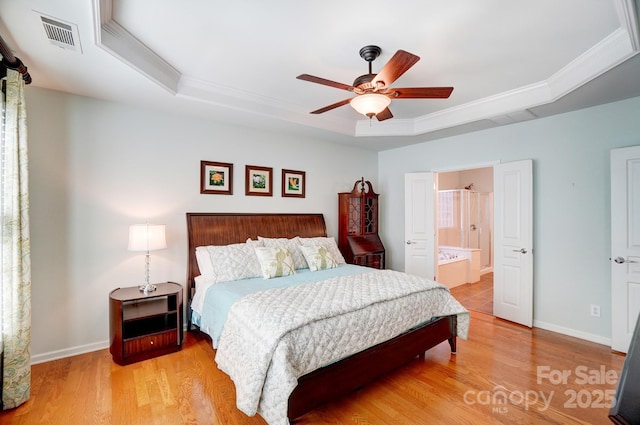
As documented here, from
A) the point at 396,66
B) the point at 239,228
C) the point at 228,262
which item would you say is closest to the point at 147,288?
the point at 228,262

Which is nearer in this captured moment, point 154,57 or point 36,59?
point 36,59

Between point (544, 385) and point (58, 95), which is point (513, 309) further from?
point (58, 95)

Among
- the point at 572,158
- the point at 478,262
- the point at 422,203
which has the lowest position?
the point at 478,262

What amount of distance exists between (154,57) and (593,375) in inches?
185

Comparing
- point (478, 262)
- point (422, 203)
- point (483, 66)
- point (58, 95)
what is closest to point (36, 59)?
point (58, 95)

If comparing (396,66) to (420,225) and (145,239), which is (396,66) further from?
(420,225)

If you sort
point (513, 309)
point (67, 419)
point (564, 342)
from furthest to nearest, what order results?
point (513, 309), point (564, 342), point (67, 419)

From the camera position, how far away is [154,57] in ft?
8.27

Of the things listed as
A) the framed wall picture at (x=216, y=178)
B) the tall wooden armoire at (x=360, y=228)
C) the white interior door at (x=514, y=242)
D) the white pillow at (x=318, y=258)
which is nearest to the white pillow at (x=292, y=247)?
the white pillow at (x=318, y=258)

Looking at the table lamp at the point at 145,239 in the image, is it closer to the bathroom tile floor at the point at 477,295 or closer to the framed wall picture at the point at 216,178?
the framed wall picture at the point at 216,178

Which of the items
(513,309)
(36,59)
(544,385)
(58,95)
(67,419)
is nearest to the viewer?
(67,419)

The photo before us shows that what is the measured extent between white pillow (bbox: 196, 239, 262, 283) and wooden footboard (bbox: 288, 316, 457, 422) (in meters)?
1.47

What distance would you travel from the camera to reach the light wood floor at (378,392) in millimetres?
2021

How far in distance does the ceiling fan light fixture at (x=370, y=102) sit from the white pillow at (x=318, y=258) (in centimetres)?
188
